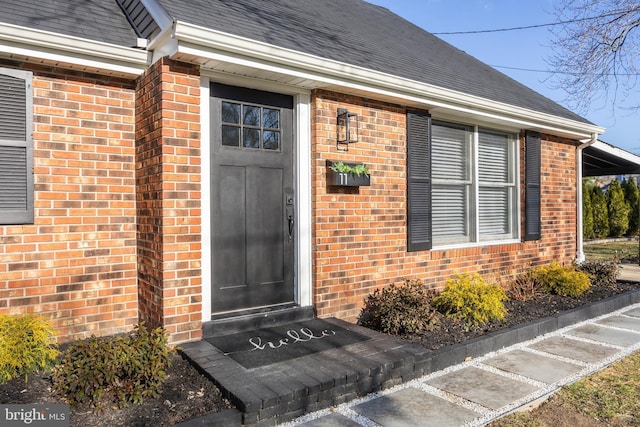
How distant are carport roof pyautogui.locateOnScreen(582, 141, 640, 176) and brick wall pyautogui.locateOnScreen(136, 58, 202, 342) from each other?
7.38m

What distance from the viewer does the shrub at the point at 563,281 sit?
613 cm

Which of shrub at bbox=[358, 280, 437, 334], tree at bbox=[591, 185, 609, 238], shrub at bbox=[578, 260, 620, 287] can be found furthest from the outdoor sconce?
tree at bbox=[591, 185, 609, 238]

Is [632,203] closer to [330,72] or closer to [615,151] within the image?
[615,151]

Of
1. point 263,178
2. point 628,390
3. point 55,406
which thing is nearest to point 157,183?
point 263,178

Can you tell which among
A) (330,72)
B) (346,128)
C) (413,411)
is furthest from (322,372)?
(330,72)

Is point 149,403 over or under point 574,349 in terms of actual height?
over

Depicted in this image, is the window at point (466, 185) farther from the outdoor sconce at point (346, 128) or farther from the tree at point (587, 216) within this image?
the tree at point (587, 216)

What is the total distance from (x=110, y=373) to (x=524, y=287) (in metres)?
5.35

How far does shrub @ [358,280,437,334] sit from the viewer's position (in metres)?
4.27

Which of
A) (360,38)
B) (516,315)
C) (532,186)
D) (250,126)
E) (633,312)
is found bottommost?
(633,312)

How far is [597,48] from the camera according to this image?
9688 mm

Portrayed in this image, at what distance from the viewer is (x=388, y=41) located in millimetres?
6715

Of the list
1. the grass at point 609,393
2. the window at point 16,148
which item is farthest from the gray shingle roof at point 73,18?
the grass at point 609,393

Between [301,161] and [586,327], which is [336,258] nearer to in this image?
[301,161]
